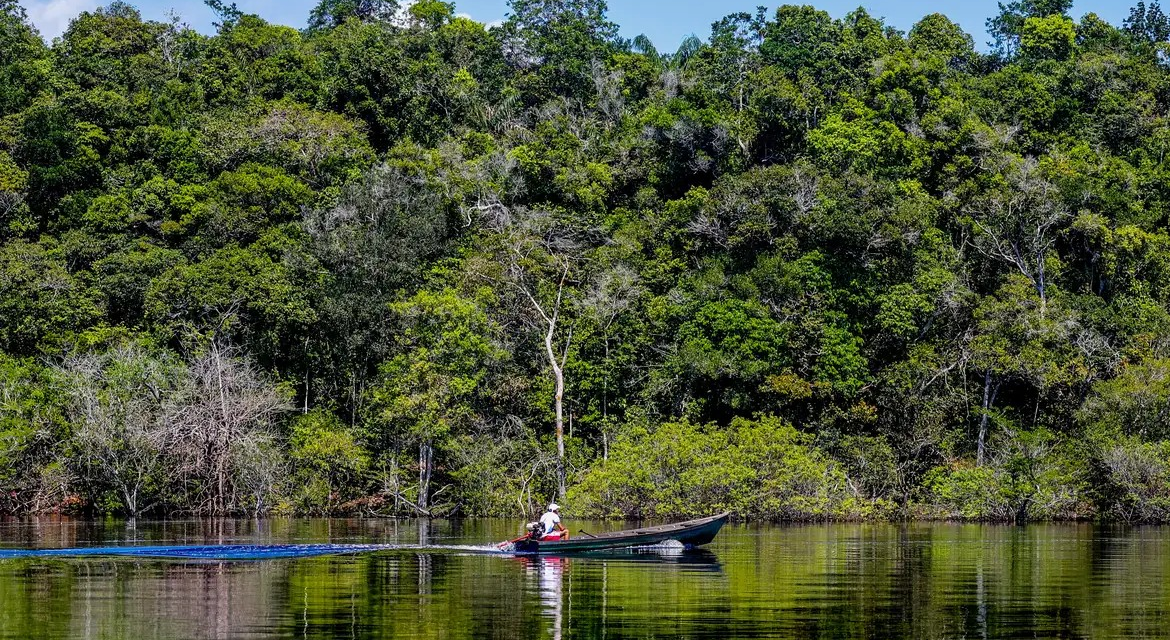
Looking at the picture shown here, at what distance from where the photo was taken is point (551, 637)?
17.5 m

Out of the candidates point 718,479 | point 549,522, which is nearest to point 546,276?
point 718,479

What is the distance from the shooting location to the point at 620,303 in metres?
49.5

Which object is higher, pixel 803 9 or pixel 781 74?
pixel 803 9

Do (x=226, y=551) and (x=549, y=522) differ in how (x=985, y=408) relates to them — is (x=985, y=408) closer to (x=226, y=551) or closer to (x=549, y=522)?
(x=549, y=522)

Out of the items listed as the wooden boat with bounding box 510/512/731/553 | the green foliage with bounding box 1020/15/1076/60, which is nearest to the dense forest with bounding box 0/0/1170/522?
the green foliage with bounding box 1020/15/1076/60

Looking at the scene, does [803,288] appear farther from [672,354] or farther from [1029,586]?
[1029,586]

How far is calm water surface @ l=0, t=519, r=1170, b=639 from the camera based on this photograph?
59.6ft

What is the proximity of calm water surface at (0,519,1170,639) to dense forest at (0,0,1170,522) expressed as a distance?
433 inches

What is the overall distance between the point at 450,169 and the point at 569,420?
1121 centimetres

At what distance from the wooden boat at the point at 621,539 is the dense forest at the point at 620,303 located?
12744 mm

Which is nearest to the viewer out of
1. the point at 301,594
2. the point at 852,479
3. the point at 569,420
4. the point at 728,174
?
the point at 301,594

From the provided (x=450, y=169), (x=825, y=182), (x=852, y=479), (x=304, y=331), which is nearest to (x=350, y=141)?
(x=450, y=169)

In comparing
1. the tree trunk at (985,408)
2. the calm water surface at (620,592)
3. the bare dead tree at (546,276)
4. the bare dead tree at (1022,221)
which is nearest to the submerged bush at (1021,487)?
the tree trunk at (985,408)

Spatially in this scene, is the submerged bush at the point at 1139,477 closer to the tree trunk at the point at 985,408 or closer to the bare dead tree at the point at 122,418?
the tree trunk at the point at 985,408
